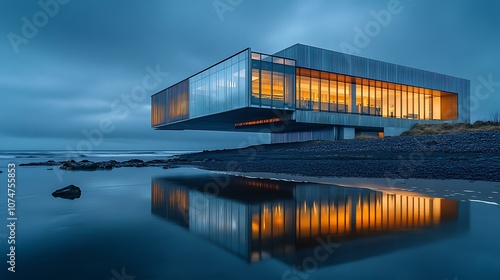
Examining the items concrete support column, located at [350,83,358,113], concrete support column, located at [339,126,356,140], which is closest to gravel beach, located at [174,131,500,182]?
concrete support column, located at [339,126,356,140]

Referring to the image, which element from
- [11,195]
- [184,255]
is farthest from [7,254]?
[11,195]

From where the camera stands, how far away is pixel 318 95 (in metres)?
35.2

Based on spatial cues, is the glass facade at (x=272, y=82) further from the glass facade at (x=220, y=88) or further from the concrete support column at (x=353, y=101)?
the concrete support column at (x=353, y=101)

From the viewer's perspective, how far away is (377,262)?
4062 mm

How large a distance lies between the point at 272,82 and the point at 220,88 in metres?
6.74

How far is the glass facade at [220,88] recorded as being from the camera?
101 feet

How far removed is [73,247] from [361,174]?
45.5 feet

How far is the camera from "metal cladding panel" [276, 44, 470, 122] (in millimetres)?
32844

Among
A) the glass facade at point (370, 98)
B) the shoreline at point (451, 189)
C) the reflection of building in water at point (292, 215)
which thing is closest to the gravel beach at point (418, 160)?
the shoreline at point (451, 189)

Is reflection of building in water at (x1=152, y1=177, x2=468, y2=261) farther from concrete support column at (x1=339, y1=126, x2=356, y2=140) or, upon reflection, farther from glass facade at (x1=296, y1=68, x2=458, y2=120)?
concrete support column at (x1=339, y1=126, x2=356, y2=140)

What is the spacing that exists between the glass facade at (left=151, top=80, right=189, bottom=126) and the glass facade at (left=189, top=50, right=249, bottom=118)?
82.8 inches

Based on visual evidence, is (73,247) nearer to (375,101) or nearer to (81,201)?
(81,201)

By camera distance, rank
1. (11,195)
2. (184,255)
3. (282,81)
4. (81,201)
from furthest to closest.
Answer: (282,81) → (11,195) → (81,201) → (184,255)

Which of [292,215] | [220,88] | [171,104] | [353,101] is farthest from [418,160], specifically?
[171,104]
